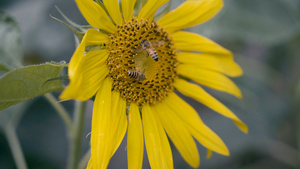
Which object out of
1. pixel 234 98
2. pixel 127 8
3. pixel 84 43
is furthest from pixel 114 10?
pixel 234 98

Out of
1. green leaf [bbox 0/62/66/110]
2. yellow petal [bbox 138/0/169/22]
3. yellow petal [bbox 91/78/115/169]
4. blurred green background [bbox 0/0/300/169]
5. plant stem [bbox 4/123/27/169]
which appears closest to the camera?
green leaf [bbox 0/62/66/110]

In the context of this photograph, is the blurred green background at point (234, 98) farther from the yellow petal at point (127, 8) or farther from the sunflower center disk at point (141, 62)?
the yellow petal at point (127, 8)

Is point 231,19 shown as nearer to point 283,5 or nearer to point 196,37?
point 283,5

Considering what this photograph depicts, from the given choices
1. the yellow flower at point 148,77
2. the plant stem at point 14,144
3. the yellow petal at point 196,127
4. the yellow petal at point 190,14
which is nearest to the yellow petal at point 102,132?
the yellow flower at point 148,77

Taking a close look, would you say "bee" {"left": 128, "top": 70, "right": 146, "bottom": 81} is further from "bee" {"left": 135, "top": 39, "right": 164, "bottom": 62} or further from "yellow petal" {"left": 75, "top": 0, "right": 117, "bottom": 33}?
"yellow petal" {"left": 75, "top": 0, "right": 117, "bottom": 33}

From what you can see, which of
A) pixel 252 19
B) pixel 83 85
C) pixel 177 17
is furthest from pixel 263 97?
pixel 83 85

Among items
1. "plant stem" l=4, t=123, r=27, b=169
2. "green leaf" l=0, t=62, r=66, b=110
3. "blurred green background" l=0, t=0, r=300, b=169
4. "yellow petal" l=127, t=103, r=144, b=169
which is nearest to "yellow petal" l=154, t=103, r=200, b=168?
"yellow petal" l=127, t=103, r=144, b=169
